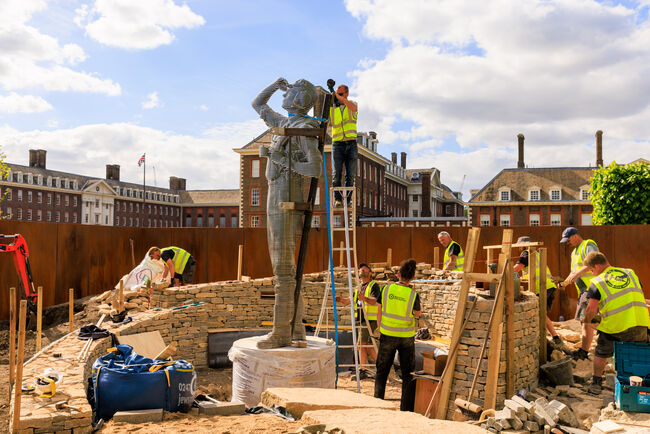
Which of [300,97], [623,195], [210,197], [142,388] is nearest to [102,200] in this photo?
[210,197]

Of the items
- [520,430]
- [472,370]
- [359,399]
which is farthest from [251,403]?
[520,430]

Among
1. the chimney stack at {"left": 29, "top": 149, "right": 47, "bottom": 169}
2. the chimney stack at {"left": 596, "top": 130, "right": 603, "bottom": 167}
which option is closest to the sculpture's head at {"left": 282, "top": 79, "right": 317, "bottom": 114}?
Answer: the chimney stack at {"left": 596, "top": 130, "right": 603, "bottom": 167}

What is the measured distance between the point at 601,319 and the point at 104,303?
11305 millimetres

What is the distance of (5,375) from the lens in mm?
9688

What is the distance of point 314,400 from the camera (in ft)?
19.9

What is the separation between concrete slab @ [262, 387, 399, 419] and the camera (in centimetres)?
589

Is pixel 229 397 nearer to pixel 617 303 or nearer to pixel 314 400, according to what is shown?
pixel 314 400

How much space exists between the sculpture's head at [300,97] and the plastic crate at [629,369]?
513 centimetres

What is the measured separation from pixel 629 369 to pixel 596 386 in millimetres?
1619

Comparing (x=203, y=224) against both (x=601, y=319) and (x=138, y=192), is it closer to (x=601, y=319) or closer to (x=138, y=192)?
(x=138, y=192)

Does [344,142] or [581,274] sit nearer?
[581,274]

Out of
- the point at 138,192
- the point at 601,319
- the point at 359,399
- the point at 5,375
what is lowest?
the point at 5,375

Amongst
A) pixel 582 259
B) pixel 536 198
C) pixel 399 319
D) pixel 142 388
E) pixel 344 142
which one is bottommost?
pixel 142 388

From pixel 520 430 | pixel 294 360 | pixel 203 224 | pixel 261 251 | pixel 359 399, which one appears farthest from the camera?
pixel 203 224
